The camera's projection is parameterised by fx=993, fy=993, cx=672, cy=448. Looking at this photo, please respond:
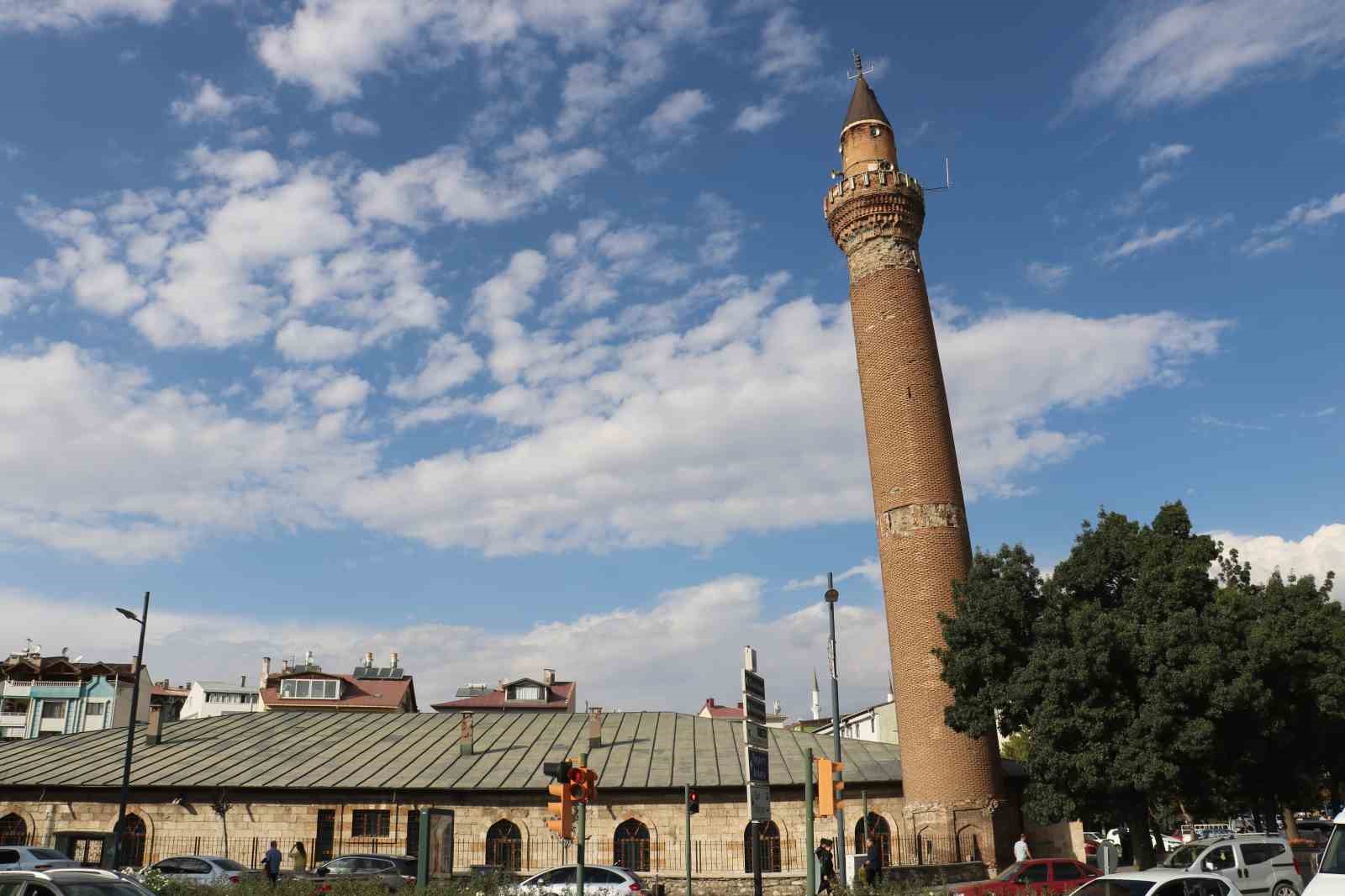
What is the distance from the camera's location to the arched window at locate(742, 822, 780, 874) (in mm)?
29922

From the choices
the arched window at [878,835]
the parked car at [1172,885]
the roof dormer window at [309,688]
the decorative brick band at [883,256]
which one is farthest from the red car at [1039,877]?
the roof dormer window at [309,688]

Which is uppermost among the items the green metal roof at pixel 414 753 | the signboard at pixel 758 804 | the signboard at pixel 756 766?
the green metal roof at pixel 414 753

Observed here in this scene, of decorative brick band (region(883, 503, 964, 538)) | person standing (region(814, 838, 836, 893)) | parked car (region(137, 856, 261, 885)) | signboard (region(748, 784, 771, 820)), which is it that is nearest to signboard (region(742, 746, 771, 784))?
signboard (region(748, 784, 771, 820))

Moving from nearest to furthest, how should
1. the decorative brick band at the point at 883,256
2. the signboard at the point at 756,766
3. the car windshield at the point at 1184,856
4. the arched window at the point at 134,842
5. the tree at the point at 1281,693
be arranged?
1. the signboard at the point at 756,766
2. the car windshield at the point at 1184,856
3. the tree at the point at 1281,693
4. the arched window at the point at 134,842
5. the decorative brick band at the point at 883,256

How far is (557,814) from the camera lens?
1542 cm

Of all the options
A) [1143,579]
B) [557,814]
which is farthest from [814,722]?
[557,814]

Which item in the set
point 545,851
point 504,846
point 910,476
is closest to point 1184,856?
point 910,476

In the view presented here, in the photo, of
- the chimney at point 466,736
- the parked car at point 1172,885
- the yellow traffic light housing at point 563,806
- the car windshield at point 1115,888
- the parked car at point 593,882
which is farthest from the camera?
the chimney at point 466,736

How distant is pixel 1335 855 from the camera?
1170 centimetres

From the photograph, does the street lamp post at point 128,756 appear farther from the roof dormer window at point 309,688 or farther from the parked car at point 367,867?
the roof dormer window at point 309,688

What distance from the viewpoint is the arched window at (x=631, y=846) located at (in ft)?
98.9

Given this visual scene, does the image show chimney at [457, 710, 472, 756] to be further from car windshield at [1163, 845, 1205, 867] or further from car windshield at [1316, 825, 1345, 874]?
car windshield at [1316, 825, 1345, 874]

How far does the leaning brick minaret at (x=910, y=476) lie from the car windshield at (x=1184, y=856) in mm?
6775

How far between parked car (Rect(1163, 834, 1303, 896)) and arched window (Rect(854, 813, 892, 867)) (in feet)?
32.6
